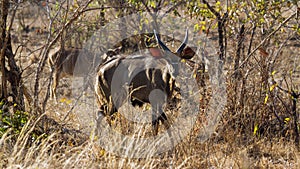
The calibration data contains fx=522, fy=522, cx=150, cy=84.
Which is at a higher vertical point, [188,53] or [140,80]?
[188,53]

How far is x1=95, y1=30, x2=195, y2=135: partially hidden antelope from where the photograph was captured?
21.6ft

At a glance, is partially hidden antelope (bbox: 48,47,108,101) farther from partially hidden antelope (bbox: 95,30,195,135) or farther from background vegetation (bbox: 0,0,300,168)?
background vegetation (bbox: 0,0,300,168)

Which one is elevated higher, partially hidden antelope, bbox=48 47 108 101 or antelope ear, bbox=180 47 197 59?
antelope ear, bbox=180 47 197 59

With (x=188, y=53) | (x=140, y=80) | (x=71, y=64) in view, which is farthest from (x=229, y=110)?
(x=71, y=64)

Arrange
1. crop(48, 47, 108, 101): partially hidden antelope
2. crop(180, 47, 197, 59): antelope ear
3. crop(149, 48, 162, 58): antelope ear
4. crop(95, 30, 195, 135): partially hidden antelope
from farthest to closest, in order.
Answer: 1. crop(48, 47, 108, 101): partially hidden antelope
2. crop(180, 47, 197, 59): antelope ear
3. crop(149, 48, 162, 58): antelope ear
4. crop(95, 30, 195, 135): partially hidden antelope

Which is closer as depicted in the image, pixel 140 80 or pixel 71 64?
pixel 140 80

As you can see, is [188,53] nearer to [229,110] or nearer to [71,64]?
[229,110]

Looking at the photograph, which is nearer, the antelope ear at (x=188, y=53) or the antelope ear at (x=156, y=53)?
the antelope ear at (x=156, y=53)

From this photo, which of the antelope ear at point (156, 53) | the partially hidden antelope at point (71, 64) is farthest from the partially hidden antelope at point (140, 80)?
the partially hidden antelope at point (71, 64)

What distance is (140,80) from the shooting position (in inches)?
263

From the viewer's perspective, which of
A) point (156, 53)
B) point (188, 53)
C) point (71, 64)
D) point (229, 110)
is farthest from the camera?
point (71, 64)

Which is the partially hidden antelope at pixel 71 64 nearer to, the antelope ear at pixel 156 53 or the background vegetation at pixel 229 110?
the antelope ear at pixel 156 53

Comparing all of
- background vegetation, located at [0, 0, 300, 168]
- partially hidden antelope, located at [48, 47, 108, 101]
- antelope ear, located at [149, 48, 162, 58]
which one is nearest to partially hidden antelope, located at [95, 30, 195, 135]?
antelope ear, located at [149, 48, 162, 58]

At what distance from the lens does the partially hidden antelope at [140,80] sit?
659cm
